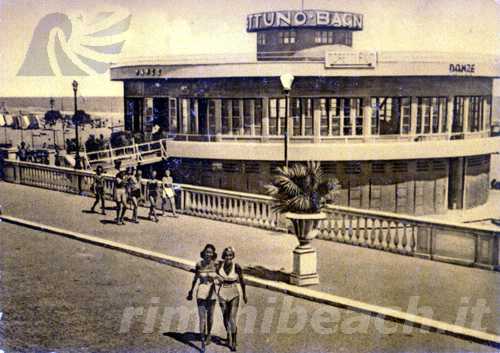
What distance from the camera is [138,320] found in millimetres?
12648

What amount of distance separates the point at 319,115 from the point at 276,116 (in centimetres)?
228

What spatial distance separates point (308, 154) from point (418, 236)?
18409 millimetres

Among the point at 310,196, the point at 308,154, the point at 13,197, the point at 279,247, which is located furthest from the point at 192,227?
the point at 308,154

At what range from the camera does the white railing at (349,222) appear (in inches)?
606

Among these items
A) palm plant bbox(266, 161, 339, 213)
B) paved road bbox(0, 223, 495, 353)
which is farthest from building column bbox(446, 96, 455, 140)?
paved road bbox(0, 223, 495, 353)

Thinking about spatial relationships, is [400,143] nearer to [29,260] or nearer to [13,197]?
[13,197]

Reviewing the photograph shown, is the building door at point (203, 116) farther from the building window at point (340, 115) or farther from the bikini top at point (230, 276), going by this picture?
the bikini top at point (230, 276)

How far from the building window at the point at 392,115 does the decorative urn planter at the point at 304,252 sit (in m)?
22.8

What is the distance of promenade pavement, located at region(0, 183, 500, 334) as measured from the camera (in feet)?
43.1

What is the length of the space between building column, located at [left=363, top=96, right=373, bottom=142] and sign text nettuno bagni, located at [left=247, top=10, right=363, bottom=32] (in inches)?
345

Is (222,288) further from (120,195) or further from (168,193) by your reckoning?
(168,193)

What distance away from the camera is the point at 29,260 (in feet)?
55.7

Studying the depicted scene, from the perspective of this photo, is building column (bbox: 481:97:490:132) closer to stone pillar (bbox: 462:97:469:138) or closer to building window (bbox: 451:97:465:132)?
stone pillar (bbox: 462:97:469:138)

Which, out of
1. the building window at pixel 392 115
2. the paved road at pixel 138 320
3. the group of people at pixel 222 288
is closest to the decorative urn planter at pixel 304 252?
the paved road at pixel 138 320
